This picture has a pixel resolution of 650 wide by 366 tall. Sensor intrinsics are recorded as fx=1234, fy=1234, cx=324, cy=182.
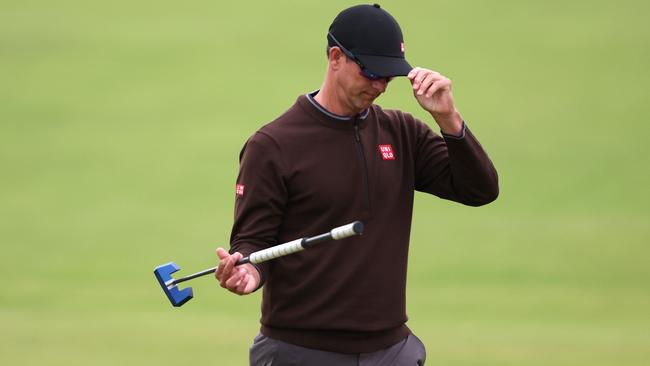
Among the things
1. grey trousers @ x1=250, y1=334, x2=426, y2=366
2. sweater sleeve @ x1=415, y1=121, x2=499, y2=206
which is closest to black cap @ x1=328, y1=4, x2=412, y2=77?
sweater sleeve @ x1=415, y1=121, x2=499, y2=206

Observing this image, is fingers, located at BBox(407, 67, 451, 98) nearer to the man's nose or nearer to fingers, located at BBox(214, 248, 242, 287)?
the man's nose

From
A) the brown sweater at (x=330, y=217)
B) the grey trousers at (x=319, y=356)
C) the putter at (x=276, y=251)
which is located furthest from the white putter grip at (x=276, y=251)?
the grey trousers at (x=319, y=356)

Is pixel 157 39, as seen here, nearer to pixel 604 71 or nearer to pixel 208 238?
pixel 208 238

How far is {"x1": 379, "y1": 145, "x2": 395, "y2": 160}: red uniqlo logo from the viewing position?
3.85m

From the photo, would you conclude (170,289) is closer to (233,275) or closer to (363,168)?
(233,275)

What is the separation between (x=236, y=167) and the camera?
1131 centimetres

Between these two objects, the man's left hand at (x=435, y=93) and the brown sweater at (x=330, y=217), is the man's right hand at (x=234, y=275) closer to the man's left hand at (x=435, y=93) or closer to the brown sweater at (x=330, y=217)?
the brown sweater at (x=330, y=217)

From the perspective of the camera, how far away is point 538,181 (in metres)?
10.9

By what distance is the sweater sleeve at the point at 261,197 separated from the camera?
12.1ft

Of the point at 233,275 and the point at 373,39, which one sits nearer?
the point at 233,275

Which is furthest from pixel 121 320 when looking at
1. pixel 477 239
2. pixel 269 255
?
pixel 269 255

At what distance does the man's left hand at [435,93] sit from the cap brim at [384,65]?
3 centimetres

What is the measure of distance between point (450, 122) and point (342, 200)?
0.41m

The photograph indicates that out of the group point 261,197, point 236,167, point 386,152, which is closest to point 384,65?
point 386,152
